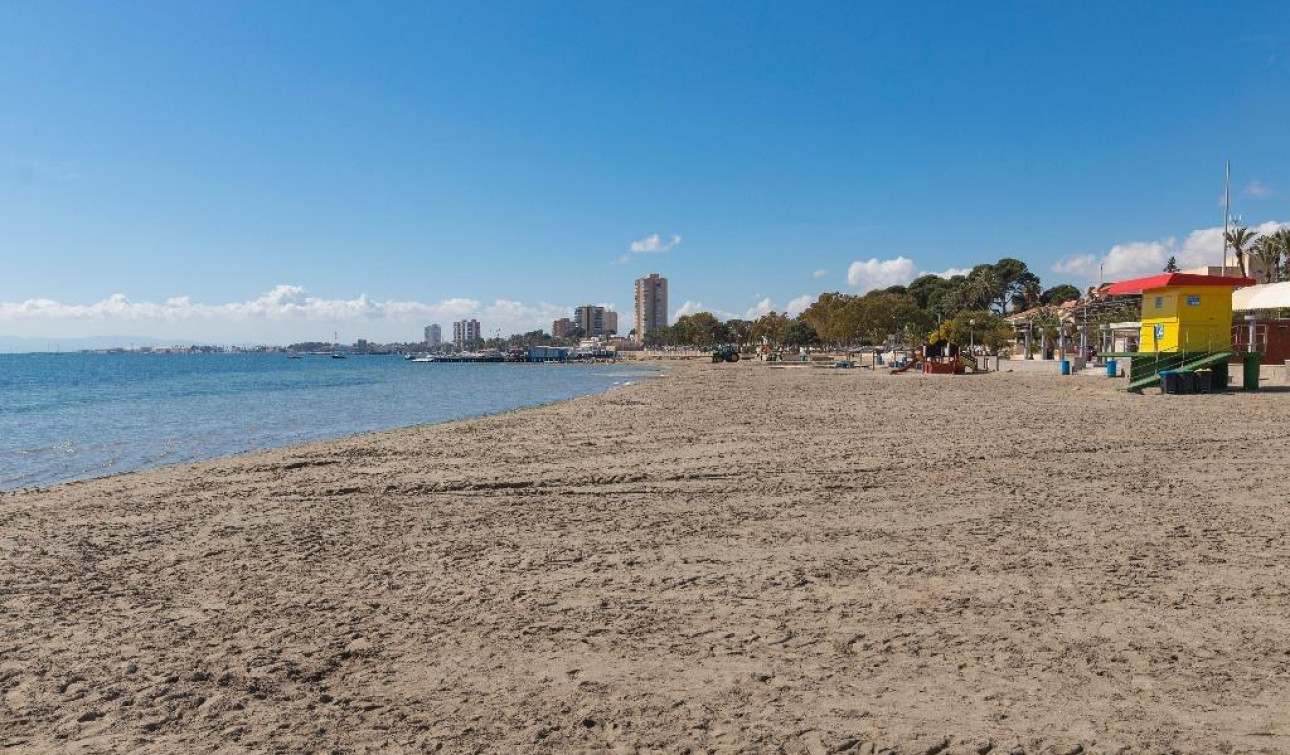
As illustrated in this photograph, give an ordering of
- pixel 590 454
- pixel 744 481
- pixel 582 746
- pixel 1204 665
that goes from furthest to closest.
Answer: pixel 590 454 < pixel 744 481 < pixel 1204 665 < pixel 582 746

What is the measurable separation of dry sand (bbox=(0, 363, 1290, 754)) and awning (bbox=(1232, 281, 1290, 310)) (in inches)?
1075

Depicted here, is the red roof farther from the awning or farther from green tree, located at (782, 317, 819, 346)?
green tree, located at (782, 317, 819, 346)

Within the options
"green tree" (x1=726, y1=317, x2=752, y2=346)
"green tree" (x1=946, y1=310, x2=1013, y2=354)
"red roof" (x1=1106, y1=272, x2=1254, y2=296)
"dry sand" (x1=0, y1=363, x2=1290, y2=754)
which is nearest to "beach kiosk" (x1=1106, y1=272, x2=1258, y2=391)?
"red roof" (x1=1106, y1=272, x2=1254, y2=296)

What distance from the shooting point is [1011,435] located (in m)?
14.6

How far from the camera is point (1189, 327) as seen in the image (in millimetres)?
24641

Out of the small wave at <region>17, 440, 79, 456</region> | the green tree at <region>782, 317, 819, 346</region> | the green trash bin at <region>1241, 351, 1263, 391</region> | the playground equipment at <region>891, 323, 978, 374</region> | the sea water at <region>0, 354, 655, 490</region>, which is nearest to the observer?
the sea water at <region>0, 354, 655, 490</region>

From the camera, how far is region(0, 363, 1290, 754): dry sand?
3.86m

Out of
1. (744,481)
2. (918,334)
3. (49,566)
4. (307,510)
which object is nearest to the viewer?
(49,566)

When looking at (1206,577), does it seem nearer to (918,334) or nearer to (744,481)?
(744,481)

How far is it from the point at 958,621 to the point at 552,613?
2.58 metres

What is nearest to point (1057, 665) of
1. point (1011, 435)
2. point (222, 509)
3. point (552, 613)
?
point (552, 613)

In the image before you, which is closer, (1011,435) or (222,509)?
(222,509)

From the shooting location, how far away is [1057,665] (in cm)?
437

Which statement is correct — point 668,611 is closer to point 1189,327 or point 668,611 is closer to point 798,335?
point 1189,327
